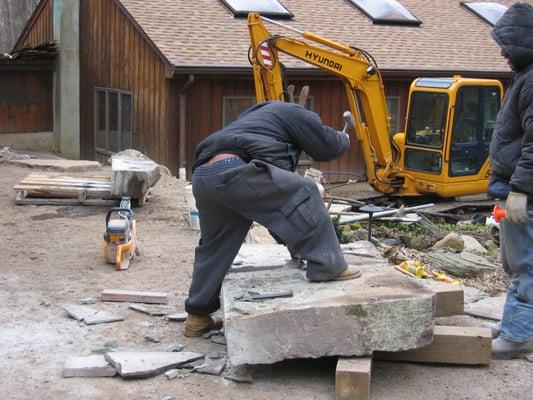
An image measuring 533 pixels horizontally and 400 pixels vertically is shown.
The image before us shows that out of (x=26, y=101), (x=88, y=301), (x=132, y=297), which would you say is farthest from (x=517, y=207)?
(x=26, y=101)

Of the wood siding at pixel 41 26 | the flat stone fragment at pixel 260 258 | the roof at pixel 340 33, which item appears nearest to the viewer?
the flat stone fragment at pixel 260 258

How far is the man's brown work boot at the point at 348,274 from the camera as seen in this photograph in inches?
183

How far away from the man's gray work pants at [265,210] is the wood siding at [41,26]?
15896 mm

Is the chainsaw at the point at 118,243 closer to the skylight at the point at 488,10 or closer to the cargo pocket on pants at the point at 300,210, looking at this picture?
the cargo pocket on pants at the point at 300,210

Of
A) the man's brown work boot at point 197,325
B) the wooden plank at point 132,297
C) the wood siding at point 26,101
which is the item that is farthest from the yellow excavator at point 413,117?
the man's brown work boot at point 197,325

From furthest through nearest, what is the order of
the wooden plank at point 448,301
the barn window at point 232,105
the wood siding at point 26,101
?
the wood siding at point 26,101, the barn window at point 232,105, the wooden plank at point 448,301

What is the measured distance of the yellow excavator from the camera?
1252 cm

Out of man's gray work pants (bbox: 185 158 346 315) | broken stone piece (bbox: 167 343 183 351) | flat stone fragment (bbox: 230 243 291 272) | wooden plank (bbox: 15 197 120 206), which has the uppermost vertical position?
man's gray work pants (bbox: 185 158 346 315)

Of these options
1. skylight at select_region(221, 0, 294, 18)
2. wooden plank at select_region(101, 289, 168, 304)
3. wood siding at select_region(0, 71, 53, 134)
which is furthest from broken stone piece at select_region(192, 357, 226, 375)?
wood siding at select_region(0, 71, 53, 134)

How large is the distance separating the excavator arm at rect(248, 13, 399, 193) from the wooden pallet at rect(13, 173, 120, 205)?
3867 mm

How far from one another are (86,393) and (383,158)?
32.2ft

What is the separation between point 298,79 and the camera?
51.5ft

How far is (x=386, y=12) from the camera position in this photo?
60.0 ft

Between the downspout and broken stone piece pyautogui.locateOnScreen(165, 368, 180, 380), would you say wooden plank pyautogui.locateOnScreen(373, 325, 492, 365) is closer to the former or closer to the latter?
Answer: broken stone piece pyautogui.locateOnScreen(165, 368, 180, 380)
